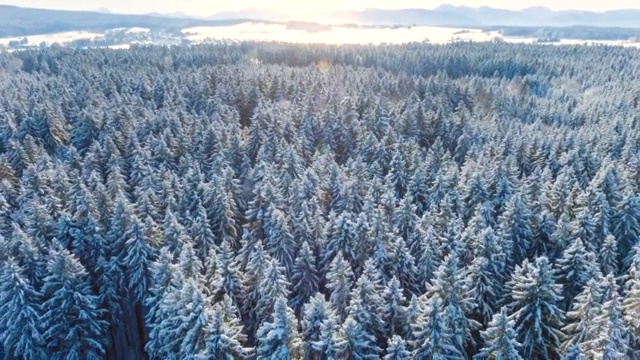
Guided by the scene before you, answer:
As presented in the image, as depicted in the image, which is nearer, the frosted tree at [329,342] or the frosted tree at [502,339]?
Result: the frosted tree at [502,339]

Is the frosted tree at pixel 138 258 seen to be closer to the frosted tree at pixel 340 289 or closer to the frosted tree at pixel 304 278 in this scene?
the frosted tree at pixel 304 278

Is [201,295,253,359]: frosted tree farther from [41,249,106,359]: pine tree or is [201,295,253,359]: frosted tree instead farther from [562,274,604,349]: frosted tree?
[562,274,604,349]: frosted tree

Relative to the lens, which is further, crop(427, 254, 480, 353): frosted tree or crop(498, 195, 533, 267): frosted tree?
crop(498, 195, 533, 267): frosted tree

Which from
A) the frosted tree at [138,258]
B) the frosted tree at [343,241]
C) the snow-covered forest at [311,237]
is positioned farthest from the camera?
the frosted tree at [343,241]

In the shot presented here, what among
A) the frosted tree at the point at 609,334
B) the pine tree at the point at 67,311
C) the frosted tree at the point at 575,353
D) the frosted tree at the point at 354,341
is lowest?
the pine tree at the point at 67,311

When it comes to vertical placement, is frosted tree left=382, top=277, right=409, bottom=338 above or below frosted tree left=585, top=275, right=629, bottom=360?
below

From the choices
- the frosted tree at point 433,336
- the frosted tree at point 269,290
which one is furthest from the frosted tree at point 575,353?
the frosted tree at point 269,290

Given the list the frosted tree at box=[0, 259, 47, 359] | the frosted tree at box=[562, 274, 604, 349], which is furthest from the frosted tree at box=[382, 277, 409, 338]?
the frosted tree at box=[0, 259, 47, 359]

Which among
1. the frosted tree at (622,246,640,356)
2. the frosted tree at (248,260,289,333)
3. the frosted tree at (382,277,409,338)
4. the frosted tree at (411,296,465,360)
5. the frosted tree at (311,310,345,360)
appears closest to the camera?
the frosted tree at (311,310,345,360)
